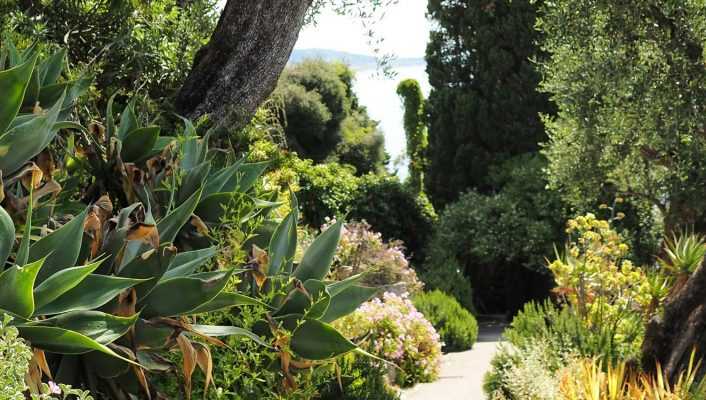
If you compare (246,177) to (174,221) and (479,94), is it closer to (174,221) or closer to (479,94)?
(174,221)

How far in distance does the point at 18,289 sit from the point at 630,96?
9487 millimetres

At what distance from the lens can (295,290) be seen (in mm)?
3533

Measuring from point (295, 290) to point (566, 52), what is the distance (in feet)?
27.7

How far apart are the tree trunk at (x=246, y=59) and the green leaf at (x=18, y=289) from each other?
119 inches

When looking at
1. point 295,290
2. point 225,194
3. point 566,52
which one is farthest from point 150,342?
point 566,52

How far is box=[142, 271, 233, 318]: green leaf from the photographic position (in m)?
3.00

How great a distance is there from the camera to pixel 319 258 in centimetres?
384

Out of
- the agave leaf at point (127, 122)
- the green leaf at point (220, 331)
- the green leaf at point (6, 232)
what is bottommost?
the green leaf at point (220, 331)

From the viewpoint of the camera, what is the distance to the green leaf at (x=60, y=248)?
2760 millimetres

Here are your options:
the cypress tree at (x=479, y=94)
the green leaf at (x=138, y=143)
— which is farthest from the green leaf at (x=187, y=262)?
the cypress tree at (x=479, y=94)

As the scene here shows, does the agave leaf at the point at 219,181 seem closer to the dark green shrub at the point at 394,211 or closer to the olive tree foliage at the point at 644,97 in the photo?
the olive tree foliage at the point at 644,97

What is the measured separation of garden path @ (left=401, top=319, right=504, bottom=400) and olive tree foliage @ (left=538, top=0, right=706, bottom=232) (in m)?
3.13

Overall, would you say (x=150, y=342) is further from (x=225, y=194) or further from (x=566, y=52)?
(x=566, y=52)

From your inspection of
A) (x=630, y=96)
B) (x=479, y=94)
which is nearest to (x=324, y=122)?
(x=479, y=94)
